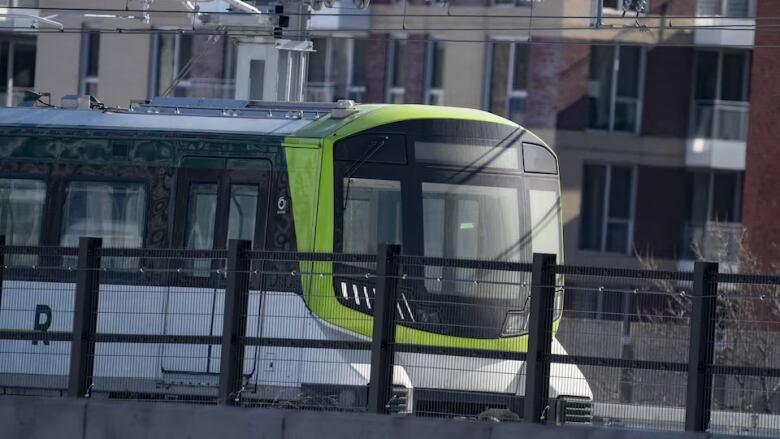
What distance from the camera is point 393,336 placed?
1157 centimetres

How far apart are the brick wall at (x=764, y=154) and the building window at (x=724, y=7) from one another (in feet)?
12.6

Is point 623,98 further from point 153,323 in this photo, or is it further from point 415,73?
point 153,323

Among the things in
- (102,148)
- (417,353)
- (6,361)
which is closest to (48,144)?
(102,148)

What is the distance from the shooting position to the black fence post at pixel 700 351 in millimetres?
10656

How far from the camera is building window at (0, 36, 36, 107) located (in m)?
41.1

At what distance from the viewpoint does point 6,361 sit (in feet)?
43.7

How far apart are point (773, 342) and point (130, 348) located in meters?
5.08

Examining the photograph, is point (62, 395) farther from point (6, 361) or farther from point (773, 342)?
point (773, 342)

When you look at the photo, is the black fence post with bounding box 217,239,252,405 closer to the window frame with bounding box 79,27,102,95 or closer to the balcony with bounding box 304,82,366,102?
the balcony with bounding box 304,82,366,102

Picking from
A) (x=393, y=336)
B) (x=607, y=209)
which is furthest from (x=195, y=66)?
(x=393, y=336)

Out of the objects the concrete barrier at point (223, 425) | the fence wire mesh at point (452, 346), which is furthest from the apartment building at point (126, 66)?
the fence wire mesh at point (452, 346)

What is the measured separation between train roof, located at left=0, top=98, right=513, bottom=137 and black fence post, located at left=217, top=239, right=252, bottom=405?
316 cm

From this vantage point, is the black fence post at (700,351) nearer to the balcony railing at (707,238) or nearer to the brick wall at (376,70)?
the balcony railing at (707,238)

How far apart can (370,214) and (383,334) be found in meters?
3.61
